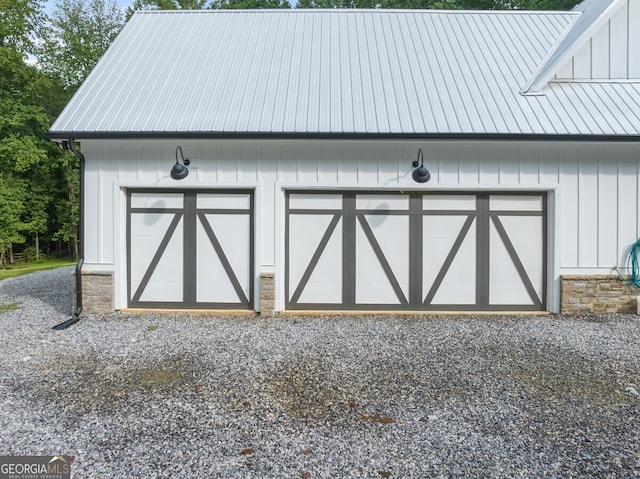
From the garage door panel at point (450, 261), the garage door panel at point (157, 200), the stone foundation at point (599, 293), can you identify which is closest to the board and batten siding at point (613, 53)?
the garage door panel at point (450, 261)

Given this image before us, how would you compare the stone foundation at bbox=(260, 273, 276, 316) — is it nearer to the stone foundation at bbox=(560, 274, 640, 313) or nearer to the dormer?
the stone foundation at bbox=(560, 274, 640, 313)

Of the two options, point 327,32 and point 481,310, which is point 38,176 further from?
point 481,310

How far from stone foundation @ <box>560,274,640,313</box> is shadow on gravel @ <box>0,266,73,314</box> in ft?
28.2

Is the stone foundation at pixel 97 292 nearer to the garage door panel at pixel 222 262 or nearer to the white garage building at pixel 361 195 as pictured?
the white garage building at pixel 361 195

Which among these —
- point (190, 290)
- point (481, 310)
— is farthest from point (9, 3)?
point (481, 310)

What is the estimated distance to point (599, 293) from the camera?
585 centimetres

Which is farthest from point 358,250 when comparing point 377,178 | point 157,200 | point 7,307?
point 7,307

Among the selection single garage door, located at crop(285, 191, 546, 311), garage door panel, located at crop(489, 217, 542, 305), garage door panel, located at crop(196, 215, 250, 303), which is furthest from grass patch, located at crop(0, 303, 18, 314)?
garage door panel, located at crop(489, 217, 542, 305)

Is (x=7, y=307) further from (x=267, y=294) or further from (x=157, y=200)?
(x=267, y=294)

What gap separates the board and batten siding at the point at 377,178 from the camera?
5848 millimetres

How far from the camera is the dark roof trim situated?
550 cm

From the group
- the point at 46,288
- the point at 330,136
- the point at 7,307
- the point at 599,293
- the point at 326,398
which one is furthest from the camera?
the point at 46,288

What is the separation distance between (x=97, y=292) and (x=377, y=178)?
5.11 metres

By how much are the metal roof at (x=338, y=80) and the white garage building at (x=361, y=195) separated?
50mm
